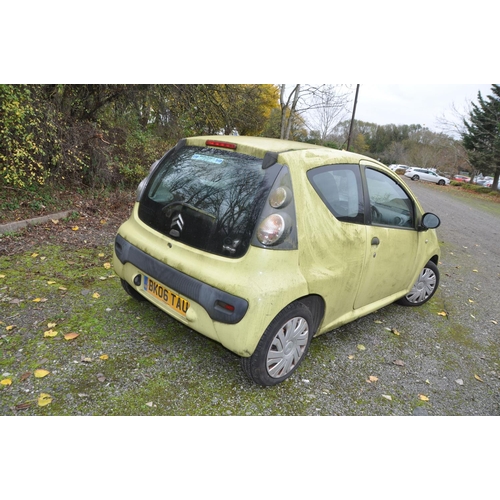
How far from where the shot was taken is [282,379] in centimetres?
273

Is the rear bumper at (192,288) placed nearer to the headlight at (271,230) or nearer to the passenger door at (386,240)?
the headlight at (271,230)

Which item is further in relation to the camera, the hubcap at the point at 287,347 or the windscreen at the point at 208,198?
the hubcap at the point at 287,347

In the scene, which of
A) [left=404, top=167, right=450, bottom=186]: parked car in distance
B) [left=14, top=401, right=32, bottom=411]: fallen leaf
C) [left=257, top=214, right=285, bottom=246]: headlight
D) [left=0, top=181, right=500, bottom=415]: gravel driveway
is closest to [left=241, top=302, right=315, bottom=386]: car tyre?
[left=0, top=181, right=500, bottom=415]: gravel driveway

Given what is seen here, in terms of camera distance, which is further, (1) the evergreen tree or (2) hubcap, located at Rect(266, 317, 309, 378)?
(1) the evergreen tree

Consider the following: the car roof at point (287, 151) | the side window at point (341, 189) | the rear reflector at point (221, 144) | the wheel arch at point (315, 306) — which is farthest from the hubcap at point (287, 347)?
the rear reflector at point (221, 144)

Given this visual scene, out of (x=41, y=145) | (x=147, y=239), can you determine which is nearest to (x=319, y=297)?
(x=147, y=239)

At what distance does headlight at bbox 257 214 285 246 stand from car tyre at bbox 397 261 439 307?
97.5 inches

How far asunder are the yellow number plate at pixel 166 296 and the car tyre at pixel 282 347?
21.7 inches

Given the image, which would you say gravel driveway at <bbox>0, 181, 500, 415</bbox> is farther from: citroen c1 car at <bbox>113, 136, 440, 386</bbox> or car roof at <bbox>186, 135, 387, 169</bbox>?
car roof at <bbox>186, 135, 387, 169</bbox>

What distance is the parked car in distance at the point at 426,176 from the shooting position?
34031 mm

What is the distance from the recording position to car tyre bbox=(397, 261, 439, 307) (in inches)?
167

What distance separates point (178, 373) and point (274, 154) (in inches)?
66.8

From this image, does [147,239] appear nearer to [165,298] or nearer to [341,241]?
[165,298]

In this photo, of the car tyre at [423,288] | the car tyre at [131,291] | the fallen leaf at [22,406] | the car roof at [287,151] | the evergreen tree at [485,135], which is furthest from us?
the evergreen tree at [485,135]
